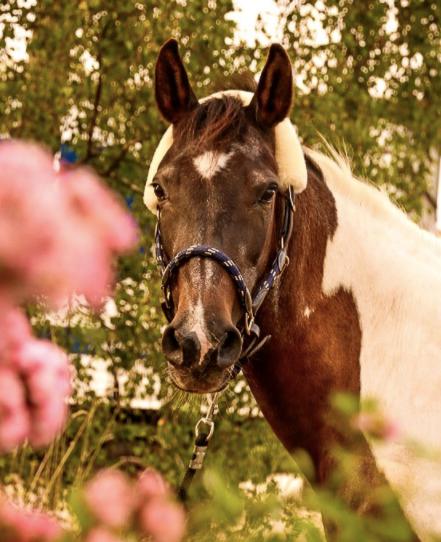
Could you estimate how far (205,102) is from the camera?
3287mm

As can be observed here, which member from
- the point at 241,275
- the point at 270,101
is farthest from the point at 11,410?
the point at 270,101

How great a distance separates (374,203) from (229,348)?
0.82 meters

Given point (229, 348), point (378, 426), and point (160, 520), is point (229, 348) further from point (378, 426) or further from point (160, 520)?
point (160, 520)

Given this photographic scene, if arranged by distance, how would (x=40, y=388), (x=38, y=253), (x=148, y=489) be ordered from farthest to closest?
(x=148, y=489)
(x=40, y=388)
(x=38, y=253)

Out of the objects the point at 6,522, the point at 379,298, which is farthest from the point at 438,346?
the point at 6,522

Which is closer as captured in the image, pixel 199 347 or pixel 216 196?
pixel 199 347

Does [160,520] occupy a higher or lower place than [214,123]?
lower

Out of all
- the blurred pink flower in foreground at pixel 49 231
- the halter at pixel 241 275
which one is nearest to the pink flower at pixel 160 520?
the blurred pink flower in foreground at pixel 49 231

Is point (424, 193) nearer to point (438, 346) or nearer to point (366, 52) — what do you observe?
point (366, 52)

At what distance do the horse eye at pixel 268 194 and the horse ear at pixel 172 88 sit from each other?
1.49 ft

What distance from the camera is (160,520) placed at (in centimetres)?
98

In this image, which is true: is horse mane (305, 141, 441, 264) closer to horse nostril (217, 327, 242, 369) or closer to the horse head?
the horse head

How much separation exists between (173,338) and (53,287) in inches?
77.1

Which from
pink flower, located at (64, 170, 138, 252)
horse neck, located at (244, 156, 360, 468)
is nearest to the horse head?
horse neck, located at (244, 156, 360, 468)
